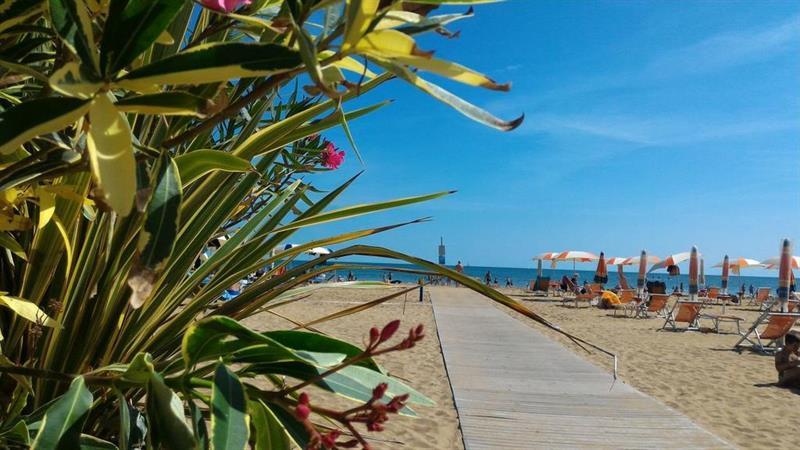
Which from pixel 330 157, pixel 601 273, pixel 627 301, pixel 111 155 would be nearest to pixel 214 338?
pixel 111 155

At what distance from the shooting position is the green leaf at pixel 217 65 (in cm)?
47

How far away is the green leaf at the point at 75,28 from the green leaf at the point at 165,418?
0.30 meters

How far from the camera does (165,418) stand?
1.92 ft

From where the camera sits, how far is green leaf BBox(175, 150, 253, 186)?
724 millimetres

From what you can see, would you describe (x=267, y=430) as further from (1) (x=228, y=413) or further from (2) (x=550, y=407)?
Answer: (2) (x=550, y=407)

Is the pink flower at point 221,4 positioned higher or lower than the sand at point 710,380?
higher

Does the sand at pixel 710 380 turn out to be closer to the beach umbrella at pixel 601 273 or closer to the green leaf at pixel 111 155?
the green leaf at pixel 111 155

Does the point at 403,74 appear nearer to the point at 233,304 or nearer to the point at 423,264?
the point at 423,264

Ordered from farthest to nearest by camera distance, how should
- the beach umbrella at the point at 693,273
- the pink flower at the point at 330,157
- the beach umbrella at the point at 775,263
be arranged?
the beach umbrella at the point at 775,263 → the beach umbrella at the point at 693,273 → the pink flower at the point at 330,157

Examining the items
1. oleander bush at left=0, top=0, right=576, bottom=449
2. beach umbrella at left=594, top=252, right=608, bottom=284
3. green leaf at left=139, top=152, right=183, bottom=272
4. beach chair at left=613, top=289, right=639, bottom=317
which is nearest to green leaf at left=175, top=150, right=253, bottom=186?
oleander bush at left=0, top=0, right=576, bottom=449

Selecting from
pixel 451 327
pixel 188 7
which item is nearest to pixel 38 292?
pixel 188 7

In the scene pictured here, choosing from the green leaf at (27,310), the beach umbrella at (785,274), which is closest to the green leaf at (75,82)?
the green leaf at (27,310)

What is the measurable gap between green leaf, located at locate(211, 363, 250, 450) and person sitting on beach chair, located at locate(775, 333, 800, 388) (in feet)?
21.8

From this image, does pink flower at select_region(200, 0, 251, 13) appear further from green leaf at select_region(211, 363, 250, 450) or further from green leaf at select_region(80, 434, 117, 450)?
green leaf at select_region(80, 434, 117, 450)
